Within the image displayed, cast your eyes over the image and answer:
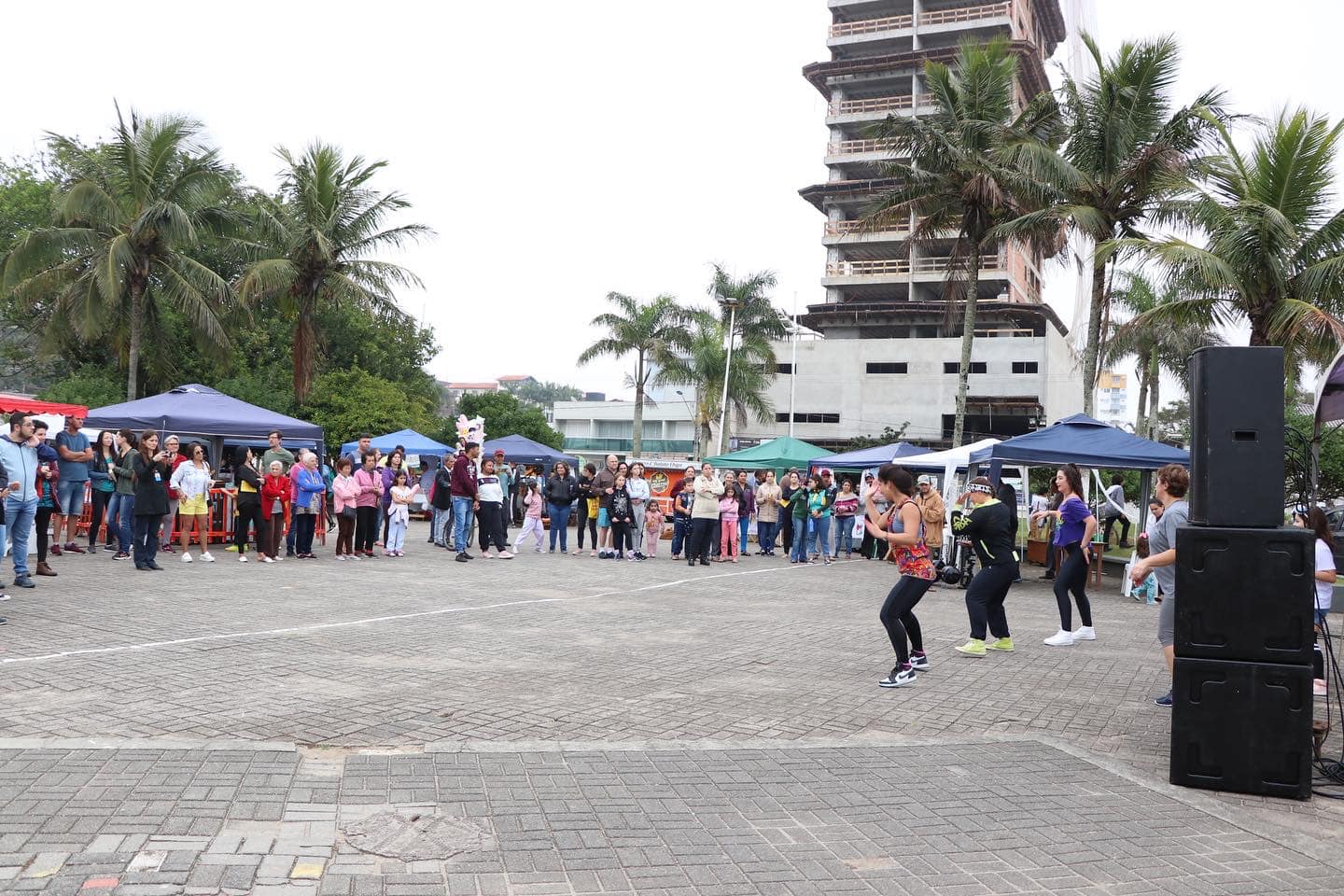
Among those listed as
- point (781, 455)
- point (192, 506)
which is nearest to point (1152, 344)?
point (781, 455)

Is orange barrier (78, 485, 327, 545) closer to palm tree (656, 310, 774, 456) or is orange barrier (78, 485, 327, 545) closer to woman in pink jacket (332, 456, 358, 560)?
woman in pink jacket (332, 456, 358, 560)

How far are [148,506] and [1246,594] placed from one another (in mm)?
12138

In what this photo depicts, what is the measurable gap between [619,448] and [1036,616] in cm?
5826

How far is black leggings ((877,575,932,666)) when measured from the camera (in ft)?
25.1

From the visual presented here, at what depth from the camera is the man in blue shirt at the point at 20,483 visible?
10211 millimetres

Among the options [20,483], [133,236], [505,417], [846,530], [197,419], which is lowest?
[846,530]

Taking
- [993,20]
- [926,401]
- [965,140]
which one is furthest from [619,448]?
[965,140]

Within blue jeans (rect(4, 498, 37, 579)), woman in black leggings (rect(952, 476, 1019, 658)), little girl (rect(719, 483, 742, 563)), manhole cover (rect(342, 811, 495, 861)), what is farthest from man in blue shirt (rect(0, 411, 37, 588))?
little girl (rect(719, 483, 742, 563))

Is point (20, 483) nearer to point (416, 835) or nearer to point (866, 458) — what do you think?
point (416, 835)

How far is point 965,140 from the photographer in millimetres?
27812

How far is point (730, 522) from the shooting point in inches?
768

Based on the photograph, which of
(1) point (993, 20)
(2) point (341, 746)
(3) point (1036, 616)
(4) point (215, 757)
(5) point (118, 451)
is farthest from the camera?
(1) point (993, 20)

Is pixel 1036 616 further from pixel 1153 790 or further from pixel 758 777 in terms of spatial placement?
pixel 758 777

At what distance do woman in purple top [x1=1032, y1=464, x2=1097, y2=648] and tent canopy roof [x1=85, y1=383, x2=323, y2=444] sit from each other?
40.8 feet
